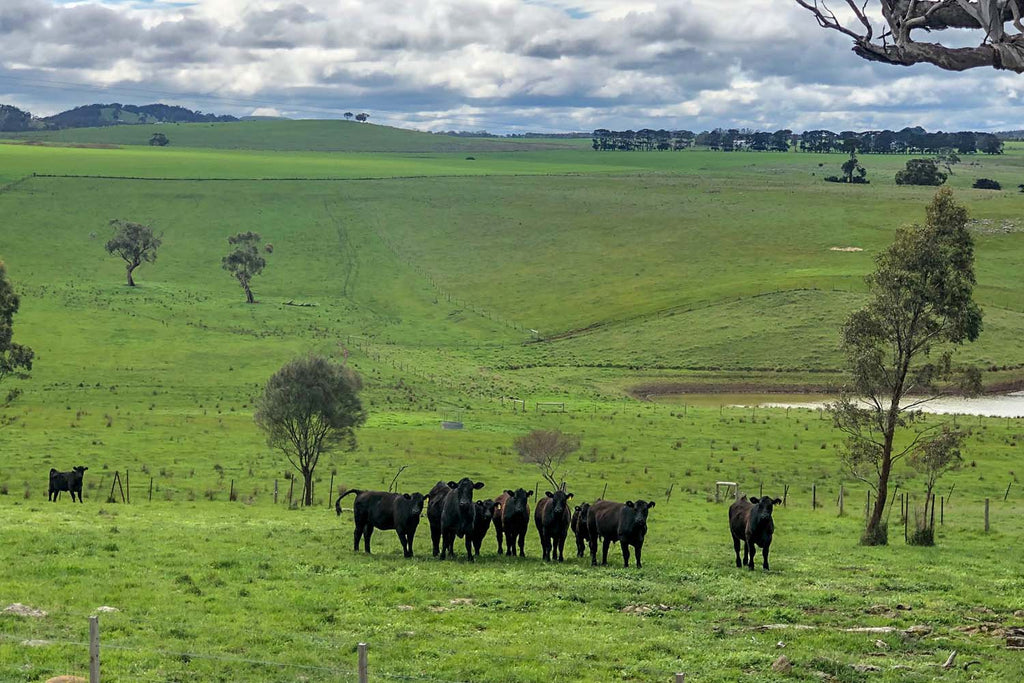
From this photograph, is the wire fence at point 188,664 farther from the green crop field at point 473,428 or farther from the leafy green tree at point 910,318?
the leafy green tree at point 910,318

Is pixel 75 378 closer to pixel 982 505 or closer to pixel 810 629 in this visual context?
pixel 982 505

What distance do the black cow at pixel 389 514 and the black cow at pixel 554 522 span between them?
9.78 feet

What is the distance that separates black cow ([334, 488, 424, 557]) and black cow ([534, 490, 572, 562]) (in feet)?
9.78

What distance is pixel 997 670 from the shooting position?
1714cm

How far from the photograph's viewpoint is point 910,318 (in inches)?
1261

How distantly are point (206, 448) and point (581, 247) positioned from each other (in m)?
86.6

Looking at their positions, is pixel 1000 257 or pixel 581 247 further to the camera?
pixel 581 247

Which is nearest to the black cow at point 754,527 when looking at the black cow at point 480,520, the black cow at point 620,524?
the black cow at point 620,524

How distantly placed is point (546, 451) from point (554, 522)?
22.9 metres

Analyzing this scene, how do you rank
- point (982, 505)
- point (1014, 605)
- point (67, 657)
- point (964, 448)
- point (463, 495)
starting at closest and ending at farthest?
point (67, 657), point (1014, 605), point (463, 495), point (982, 505), point (964, 448)

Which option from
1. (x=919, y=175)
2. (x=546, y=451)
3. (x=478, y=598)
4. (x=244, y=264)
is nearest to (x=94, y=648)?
(x=478, y=598)

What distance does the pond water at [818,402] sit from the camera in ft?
250

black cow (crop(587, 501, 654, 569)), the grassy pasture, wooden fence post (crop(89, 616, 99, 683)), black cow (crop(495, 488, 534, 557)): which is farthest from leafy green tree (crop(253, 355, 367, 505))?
wooden fence post (crop(89, 616, 99, 683))

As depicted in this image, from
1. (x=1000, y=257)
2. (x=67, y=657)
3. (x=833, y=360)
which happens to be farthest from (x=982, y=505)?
(x=1000, y=257)
